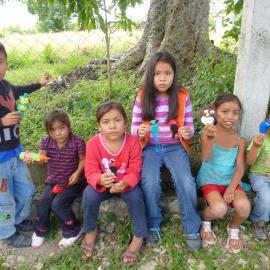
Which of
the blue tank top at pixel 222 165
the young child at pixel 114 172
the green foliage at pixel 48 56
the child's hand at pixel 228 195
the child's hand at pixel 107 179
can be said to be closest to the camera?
the child's hand at pixel 107 179

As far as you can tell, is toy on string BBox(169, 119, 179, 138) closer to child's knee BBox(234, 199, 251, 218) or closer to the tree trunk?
child's knee BBox(234, 199, 251, 218)

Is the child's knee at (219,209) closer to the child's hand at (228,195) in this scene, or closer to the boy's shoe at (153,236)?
the child's hand at (228,195)

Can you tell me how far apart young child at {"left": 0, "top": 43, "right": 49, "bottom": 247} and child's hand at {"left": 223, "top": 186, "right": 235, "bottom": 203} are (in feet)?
5.07

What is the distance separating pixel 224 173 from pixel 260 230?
56 centimetres

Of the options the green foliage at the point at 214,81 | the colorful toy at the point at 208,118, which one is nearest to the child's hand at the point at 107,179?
the colorful toy at the point at 208,118

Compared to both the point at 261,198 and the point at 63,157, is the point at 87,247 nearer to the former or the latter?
the point at 63,157

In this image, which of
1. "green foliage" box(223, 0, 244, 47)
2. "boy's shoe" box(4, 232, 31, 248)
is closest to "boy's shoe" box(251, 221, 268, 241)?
"green foliage" box(223, 0, 244, 47)

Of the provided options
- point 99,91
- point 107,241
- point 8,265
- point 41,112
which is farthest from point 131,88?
point 8,265

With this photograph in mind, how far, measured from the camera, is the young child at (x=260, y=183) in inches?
97.5

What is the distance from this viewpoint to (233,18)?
10.8 feet

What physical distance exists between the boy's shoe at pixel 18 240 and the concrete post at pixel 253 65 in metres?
2.00

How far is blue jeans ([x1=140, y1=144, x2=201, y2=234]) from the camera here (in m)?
2.36

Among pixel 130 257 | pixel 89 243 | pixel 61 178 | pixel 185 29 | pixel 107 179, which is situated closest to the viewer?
pixel 107 179

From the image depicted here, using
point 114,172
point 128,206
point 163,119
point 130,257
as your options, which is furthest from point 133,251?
point 163,119
